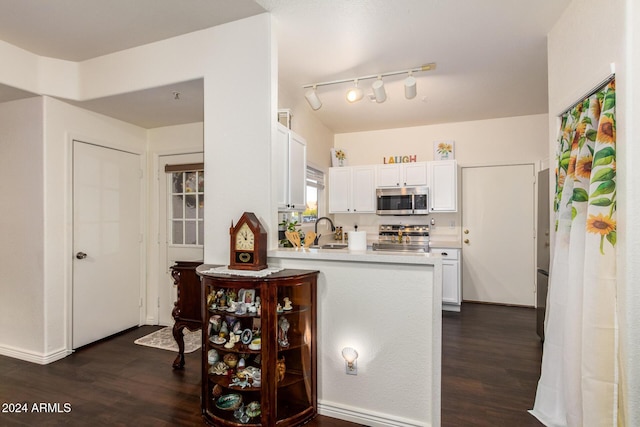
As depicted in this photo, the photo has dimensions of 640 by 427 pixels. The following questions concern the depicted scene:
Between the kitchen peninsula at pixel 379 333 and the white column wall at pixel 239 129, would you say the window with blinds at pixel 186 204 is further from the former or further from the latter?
the kitchen peninsula at pixel 379 333

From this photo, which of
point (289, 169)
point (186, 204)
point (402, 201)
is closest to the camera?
point (289, 169)

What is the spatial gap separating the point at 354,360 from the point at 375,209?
10.1ft

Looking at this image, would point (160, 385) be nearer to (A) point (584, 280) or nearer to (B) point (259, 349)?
(B) point (259, 349)

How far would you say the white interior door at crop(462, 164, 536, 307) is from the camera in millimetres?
4441

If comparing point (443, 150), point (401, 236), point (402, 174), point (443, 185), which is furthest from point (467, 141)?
point (401, 236)

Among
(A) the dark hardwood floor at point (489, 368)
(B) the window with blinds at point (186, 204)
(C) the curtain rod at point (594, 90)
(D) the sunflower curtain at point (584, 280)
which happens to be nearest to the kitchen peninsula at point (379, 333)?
(A) the dark hardwood floor at point (489, 368)

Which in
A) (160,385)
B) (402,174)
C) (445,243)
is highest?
(402,174)

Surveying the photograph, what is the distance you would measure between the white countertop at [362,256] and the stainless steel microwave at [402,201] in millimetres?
2575

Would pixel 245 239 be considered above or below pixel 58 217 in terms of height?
below

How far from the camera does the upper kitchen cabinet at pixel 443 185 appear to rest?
14.5ft

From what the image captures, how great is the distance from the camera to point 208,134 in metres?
2.35

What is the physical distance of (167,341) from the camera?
321 cm

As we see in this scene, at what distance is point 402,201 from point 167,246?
10.5 feet

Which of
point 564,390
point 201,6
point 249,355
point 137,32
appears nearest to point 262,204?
point 249,355
